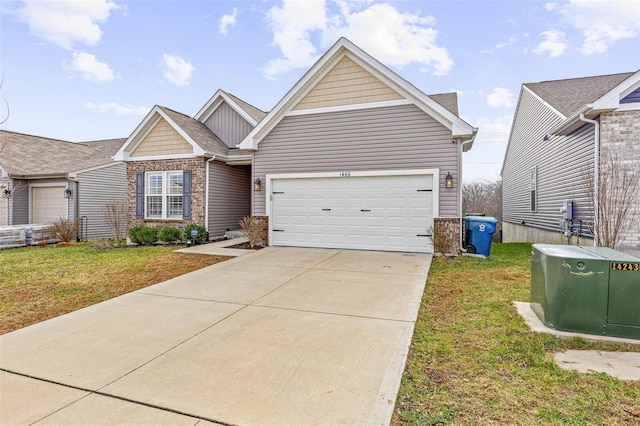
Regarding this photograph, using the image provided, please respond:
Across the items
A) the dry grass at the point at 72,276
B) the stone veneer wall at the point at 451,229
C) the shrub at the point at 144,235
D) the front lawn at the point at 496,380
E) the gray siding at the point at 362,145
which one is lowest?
the dry grass at the point at 72,276

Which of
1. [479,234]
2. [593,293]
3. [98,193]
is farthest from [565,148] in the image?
[98,193]

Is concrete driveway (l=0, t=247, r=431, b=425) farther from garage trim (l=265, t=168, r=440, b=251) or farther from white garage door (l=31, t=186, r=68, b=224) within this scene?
white garage door (l=31, t=186, r=68, b=224)

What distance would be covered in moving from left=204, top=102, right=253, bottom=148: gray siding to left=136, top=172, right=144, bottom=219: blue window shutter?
362 cm

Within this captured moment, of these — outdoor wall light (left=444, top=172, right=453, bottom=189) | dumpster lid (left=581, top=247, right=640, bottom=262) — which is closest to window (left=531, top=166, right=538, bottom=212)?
outdoor wall light (left=444, top=172, right=453, bottom=189)

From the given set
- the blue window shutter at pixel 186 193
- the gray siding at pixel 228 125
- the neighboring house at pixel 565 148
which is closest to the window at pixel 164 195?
the blue window shutter at pixel 186 193

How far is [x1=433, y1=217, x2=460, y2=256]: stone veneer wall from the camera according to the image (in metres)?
8.94

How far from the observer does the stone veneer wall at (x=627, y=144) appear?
777cm

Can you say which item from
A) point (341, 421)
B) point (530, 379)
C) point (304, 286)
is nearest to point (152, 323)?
point (304, 286)

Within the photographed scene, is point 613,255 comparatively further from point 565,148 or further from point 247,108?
point 247,108

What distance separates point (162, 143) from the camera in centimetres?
1267

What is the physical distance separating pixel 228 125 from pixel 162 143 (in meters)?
2.96

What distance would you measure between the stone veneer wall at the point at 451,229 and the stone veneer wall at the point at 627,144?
3508 mm

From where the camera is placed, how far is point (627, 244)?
781cm

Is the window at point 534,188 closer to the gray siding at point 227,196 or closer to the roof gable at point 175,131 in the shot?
the gray siding at point 227,196
